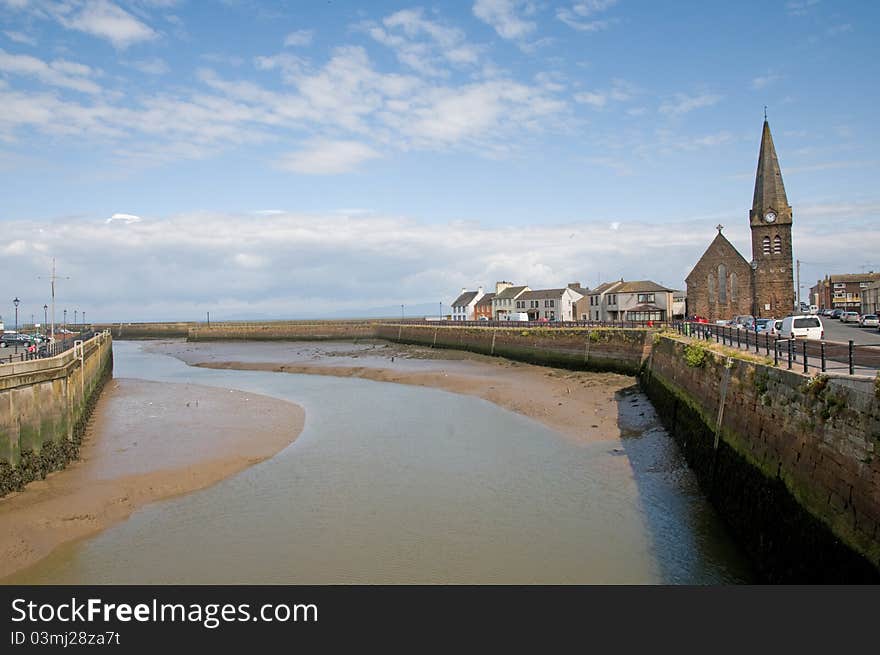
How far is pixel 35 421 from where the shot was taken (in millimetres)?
16125

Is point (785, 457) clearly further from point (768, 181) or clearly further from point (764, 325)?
point (768, 181)

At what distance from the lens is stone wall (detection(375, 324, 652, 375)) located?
35312 millimetres

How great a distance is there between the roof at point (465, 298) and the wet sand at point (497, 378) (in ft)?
104

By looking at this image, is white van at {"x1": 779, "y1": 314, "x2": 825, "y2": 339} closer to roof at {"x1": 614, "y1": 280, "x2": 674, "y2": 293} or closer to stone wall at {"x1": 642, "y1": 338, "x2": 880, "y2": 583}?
stone wall at {"x1": 642, "y1": 338, "x2": 880, "y2": 583}

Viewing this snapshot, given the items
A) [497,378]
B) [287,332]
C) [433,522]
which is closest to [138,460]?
[433,522]

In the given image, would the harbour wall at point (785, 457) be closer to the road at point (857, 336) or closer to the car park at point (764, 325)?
the road at point (857, 336)

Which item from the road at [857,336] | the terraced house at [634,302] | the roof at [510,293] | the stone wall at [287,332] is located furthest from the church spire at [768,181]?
the stone wall at [287,332]

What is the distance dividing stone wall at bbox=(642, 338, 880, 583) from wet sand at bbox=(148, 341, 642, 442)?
6291 millimetres

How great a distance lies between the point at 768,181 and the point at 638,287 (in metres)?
17.5

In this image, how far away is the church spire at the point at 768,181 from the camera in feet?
159

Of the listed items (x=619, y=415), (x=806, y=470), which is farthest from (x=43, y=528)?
(x=619, y=415)
